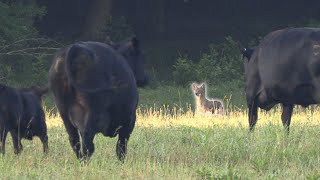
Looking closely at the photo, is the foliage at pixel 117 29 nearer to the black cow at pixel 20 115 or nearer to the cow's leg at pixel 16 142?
the black cow at pixel 20 115

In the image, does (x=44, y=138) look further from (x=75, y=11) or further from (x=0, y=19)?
(x=75, y=11)

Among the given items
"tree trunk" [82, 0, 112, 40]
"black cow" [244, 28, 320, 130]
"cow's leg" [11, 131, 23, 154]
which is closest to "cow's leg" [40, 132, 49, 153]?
"cow's leg" [11, 131, 23, 154]

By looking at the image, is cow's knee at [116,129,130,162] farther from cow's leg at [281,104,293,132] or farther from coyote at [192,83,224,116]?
coyote at [192,83,224,116]

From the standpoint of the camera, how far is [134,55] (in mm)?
11008

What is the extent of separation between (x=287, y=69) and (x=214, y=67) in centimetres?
1733

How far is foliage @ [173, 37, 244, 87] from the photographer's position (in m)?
29.3

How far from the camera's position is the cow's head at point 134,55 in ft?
35.8

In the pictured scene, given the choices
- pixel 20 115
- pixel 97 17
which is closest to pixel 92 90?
pixel 20 115

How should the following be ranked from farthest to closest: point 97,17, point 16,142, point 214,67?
point 97,17 < point 214,67 < point 16,142

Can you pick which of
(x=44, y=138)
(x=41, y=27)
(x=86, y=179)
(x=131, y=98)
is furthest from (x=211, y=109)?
(x=41, y=27)

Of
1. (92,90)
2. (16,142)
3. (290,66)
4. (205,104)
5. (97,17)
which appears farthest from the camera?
(97,17)

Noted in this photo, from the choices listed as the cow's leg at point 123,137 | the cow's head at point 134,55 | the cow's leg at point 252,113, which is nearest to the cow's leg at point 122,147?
the cow's leg at point 123,137

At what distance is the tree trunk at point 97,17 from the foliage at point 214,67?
2669 mm

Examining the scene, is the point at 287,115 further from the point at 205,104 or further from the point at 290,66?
the point at 205,104
